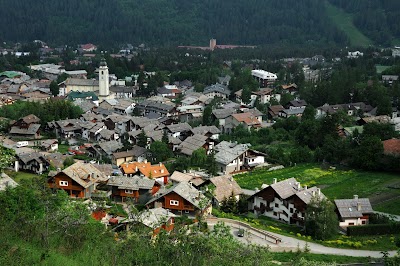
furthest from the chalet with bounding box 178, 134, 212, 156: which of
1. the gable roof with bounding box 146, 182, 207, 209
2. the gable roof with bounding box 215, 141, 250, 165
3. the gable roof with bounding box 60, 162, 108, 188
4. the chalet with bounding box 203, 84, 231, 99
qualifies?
the chalet with bounding box 203, 84, 231, 99

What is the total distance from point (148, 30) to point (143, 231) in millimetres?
69625

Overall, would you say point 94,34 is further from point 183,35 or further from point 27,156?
point 27,156

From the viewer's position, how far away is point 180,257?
984 cm

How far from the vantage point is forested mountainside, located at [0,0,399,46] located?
76125 millimetres

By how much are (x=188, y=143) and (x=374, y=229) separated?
38.5ft

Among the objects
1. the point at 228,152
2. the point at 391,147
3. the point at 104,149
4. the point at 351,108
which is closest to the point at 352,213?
the point at 391,147

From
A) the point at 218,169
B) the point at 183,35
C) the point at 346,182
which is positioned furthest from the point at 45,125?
the point at 183,35

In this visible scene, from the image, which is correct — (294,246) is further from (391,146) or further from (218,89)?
(218,89)

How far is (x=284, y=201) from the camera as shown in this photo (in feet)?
58.2

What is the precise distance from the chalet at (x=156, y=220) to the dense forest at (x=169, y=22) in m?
59.4

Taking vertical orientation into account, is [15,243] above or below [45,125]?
above

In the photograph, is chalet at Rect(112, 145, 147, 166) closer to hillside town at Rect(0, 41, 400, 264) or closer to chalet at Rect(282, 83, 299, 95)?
hillside town at Rect(0, 41, 400, 264)

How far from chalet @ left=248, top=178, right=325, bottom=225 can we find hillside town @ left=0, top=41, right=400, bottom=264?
0.04 m

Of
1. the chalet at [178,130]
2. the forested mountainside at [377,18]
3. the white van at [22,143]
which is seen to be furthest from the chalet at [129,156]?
the forested mountainside at [377,18]
